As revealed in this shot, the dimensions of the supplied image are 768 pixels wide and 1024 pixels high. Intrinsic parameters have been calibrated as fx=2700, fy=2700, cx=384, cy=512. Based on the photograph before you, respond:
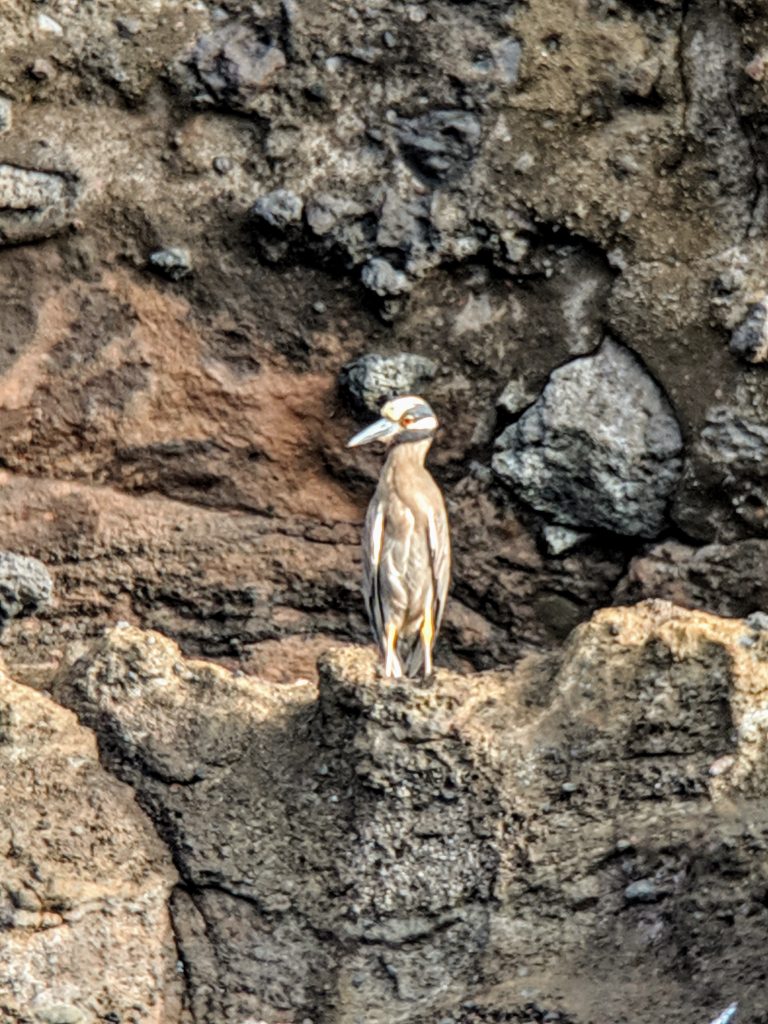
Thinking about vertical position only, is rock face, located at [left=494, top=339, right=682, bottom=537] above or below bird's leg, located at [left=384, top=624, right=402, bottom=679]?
above

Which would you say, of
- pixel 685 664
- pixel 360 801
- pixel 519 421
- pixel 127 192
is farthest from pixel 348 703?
pixel 127 192

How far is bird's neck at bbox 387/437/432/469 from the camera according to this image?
835 centimetres

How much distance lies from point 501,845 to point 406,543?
1700 mm

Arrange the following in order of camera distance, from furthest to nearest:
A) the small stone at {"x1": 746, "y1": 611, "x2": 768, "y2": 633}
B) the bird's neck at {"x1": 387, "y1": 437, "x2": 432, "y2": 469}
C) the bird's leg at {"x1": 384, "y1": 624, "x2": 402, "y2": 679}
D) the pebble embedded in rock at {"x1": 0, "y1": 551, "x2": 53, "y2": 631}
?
the bird's neck at {"x1": 387, "y1": 437, "x2": 432, "y2": 469}, the pebble embedded in rock at {"x1": 0, "y1": 551, "x2": 53, "y2": 631}, the bird's leg at {"x1": 384, "y1": 624, "x2": 402, "y2": 679}, the small stone at {"x1": 746, "y1": 611, "x2": 768, "y2": 633}

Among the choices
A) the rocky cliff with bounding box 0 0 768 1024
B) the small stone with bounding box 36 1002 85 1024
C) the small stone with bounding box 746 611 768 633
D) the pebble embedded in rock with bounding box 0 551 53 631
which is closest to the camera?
the small stone with bounding box 36 1002 85 1024

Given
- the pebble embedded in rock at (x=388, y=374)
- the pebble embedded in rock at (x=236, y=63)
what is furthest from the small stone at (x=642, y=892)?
the pebble embedded in rock at (x=236, y=63)

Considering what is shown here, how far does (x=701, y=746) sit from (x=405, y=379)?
2.02 m

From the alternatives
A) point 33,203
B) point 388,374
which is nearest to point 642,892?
point 388,374

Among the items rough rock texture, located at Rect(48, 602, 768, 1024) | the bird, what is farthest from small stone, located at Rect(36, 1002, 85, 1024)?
the bird

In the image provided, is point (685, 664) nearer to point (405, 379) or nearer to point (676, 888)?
point (676, 888)

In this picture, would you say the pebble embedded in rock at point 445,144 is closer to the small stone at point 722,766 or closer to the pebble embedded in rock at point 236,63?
the pebble embedded in rock at point 236,63

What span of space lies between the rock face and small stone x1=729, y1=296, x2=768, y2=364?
30 centimetres

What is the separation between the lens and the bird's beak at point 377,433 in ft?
27.2

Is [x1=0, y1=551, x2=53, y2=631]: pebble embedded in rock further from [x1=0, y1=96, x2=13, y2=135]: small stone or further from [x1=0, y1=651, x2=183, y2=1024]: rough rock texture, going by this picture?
[x1=0, y1=96, x2=13, y2=135]: small stone
